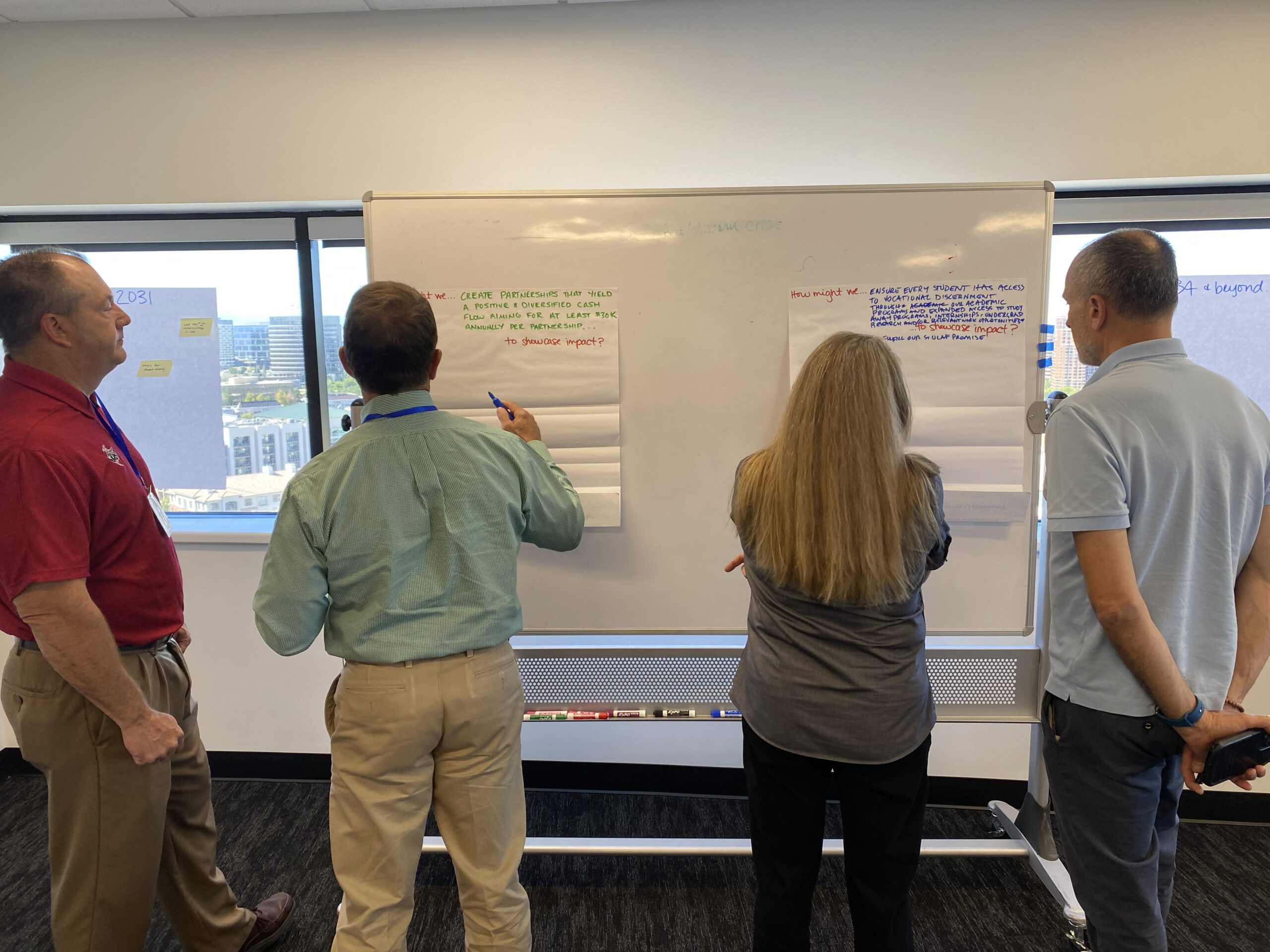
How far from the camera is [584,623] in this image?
1969 mm

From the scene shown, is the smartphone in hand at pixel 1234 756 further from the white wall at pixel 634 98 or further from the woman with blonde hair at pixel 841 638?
the white wall at pixel 634 98

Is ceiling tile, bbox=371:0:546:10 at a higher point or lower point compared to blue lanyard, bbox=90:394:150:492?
higher

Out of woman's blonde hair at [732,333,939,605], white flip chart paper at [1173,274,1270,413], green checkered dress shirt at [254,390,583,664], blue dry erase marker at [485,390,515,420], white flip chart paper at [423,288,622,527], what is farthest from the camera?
white flip chart paper at [1173,274,1270,413]

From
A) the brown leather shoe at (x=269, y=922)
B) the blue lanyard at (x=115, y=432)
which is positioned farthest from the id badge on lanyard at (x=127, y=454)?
the brown leather shoe at (x=269, y=922)

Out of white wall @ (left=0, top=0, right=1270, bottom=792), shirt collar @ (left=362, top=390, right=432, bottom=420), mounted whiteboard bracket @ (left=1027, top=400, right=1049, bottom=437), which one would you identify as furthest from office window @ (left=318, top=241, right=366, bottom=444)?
mounted whiteboard bracket @ (left=1027, top=400, right=1049, bottom=437)

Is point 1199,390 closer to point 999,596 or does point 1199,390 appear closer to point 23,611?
point 999,596

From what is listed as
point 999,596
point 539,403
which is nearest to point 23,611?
point 539,403

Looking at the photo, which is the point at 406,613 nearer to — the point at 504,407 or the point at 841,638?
the point at 504,407

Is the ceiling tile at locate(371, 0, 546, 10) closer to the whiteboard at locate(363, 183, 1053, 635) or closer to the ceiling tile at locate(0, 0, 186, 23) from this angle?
the ceiling tile at locate(0, 0, 186, 23)

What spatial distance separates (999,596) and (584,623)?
115 cm

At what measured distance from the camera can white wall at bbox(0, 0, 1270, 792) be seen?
7.06 ft

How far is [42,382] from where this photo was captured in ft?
4.47

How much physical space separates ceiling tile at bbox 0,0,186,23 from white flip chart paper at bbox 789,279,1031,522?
7.32 ft

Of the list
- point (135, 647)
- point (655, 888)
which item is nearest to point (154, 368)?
point (135, 647)
